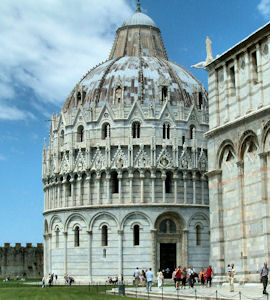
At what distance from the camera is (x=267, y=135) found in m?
35.5

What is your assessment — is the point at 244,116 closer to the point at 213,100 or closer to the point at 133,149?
the point at 213,100

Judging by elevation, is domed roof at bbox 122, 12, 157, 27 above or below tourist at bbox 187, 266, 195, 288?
above

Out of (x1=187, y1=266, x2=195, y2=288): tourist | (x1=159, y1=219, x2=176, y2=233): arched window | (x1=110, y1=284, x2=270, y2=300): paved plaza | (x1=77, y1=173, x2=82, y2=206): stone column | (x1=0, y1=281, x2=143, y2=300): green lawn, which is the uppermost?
(x1=77, y1=173, x2=82, y2=206): stone column

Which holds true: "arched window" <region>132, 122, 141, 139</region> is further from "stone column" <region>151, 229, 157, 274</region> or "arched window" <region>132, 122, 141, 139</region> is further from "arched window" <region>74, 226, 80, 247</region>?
"arched window" <region>74, 226, 80, 247</region>

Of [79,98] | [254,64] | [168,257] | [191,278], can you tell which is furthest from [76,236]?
[254,64]

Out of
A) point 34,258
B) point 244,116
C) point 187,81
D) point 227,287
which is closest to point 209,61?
point 244,116

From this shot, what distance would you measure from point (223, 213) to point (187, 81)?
3790 cm

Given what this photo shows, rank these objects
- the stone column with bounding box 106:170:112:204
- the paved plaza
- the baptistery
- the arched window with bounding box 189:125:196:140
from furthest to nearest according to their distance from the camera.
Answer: the arched window with bounding box 189:125:196:140
the stone column with bounding box 106:170:112:204
the baptistery
the paved plaza

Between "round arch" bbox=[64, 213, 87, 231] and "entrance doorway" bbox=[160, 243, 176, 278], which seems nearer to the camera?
"entrance doorway" bbox=[160, 243, 176, 278]

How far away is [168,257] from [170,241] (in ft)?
5.53

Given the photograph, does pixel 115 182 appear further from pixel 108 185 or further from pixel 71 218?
pixel 71 218

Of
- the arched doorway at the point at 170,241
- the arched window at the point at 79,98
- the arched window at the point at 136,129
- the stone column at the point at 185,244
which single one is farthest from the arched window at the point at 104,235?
the arched window at the point at 79,98

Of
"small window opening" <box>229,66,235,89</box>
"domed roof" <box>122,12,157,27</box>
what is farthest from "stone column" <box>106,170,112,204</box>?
"small window opening" <box>229,66,235,89</box>

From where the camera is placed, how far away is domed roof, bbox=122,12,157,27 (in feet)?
262
